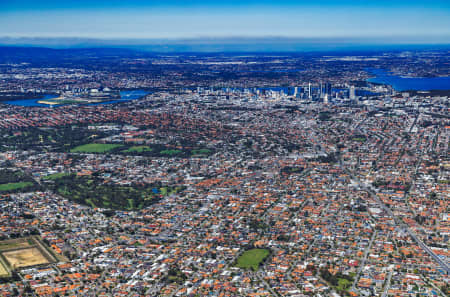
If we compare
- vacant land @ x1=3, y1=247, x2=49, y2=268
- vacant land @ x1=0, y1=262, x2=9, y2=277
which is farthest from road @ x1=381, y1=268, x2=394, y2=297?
vacant land @ x1=0, y1=262, x2=9, y2=277

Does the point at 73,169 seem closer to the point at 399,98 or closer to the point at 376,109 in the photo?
the point at 376,109

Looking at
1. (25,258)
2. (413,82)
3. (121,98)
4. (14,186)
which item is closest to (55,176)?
(14,186)

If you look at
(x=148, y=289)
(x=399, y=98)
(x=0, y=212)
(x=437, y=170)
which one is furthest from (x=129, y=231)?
(x=399, y=98)

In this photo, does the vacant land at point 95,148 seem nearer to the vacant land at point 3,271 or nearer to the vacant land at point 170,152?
the vacant land at point 170,152

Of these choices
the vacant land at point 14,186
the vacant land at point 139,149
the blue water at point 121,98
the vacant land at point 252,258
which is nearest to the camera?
the vacant land at point 252,258

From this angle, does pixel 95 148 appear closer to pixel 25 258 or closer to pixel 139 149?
pixel 139 149

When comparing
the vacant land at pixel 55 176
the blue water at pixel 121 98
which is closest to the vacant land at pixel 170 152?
the vacant land at pixel 55 176
